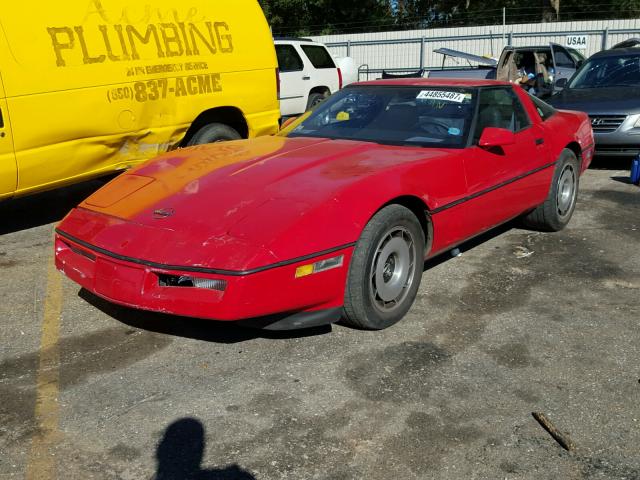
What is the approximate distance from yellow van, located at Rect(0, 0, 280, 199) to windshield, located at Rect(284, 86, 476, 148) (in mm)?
1700

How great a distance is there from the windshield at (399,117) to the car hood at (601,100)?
14.9ft

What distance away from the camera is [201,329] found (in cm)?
402

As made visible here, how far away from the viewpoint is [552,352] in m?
3.74

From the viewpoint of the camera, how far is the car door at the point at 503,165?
4.60 m

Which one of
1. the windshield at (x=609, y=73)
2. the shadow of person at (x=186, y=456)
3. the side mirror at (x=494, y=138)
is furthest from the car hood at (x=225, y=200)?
→ the windshield at (x=609, y=73)

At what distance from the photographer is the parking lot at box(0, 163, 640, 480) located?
9.09 feet

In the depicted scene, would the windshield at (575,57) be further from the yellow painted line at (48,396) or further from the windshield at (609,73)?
the yellow painted line at (48,396)

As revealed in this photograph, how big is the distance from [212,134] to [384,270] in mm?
3601

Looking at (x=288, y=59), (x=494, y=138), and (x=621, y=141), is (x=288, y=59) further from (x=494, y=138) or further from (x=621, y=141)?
(x=494, y=138)

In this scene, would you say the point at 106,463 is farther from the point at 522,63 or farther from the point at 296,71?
the point at 522,63

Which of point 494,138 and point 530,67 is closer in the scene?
point 494,138

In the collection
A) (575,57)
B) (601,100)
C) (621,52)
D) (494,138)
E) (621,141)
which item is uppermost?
(621,52)

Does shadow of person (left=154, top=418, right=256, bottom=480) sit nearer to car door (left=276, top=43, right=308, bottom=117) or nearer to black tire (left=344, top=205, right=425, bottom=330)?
black tire (left=344, top=205, right=425, bottom=330)

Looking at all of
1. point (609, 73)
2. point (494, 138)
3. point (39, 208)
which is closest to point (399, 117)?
point (494, 138)
